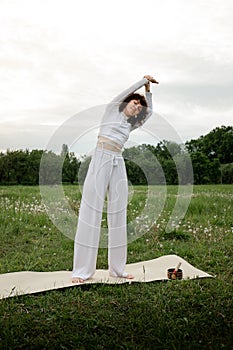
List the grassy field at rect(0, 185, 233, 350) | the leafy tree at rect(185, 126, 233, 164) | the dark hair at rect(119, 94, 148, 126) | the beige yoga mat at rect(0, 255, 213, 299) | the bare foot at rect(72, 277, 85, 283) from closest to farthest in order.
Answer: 1. the grassy field at rect(0, 185, 233, 350)
2. the beige yoga mat at rect(0, 255, 213, 299)
3. the bare foot at rect(72, 277, 85, 283)
4. the dark hair at rect(119, 94, 148, 126)
5. the leafy tree at rect(185, 126, 233, 164)

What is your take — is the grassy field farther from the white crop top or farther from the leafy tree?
the leafy tree

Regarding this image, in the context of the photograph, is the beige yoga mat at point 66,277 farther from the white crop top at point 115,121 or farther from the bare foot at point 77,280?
the white crop top at point 115,121

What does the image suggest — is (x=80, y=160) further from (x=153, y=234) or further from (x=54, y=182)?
(x=153, y=234)

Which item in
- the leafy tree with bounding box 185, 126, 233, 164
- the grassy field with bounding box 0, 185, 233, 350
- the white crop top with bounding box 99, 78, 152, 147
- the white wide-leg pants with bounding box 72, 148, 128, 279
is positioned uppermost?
the leafy tree with bounding box 185, 126, 233, 164

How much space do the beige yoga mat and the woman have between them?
158 millimetres

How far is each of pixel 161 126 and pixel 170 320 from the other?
202 cm

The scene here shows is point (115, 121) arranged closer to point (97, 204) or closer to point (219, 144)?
point (97, 204)

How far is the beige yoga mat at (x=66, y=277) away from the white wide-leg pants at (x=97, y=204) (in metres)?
0.22

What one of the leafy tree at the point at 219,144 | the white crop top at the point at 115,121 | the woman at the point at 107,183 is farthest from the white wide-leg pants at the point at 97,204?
the leafy tree at the point at 219,144

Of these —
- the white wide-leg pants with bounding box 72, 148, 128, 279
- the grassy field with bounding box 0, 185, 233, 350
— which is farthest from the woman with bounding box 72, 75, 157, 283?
the grassy field with bounding box 0, 185, 233, 350

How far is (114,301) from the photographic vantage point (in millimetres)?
4574

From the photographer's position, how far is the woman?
17.0 ft

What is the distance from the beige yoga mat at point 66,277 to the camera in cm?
492

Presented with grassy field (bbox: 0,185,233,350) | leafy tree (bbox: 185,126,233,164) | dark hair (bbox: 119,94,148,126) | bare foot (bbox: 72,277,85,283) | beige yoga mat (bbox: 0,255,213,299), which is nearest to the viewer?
grassy field (bbox: 0,185,233,350)
